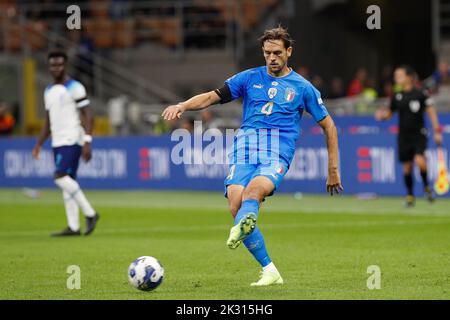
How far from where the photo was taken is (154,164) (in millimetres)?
26750

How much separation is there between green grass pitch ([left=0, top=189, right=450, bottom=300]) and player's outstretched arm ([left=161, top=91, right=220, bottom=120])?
4.99 feet

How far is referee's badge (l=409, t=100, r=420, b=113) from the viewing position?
20.0m

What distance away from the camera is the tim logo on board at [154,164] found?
86.9 feet

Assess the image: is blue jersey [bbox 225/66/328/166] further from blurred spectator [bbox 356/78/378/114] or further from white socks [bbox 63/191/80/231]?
blurred spectator [bbox 356/78/378/114]

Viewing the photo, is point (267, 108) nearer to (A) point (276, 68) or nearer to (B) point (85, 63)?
(A) point (276, 68)

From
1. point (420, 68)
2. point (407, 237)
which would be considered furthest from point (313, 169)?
point (420, 68)

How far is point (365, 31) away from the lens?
34.8 meters

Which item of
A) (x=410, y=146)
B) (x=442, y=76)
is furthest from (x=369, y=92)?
(x=410, y=146)

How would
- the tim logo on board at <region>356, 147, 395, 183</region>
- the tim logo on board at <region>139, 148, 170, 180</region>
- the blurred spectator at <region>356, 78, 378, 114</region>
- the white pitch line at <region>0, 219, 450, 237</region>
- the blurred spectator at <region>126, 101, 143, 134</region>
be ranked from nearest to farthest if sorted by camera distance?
the white pitch line at <region>0, 219, 450, 237</region>
the tim logo on board at <region>356, 147, 395, 183</region>
the blurred spectator at <region>356, 78, 378, 114</region>
the tim logo on board at <region>139, 148, 170, 180</region>
the blurred spectator at <region>126, 101, 143, 134</region>

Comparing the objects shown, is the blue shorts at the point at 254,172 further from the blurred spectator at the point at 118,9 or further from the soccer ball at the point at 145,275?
the blurred spectator at the point at 118,9

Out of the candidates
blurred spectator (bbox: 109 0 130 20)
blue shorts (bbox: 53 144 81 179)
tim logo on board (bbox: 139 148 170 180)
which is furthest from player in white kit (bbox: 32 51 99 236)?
blurred spectator (bbox: 109 0 130 20)

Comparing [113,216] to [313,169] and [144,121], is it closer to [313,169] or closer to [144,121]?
[313,169]

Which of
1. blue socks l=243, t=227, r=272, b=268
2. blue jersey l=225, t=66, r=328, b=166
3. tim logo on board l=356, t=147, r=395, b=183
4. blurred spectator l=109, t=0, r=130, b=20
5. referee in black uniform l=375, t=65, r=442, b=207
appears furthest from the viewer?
blurred spectator l=109, t=0, r=130, b=20

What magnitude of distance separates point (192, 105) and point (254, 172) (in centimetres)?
81
